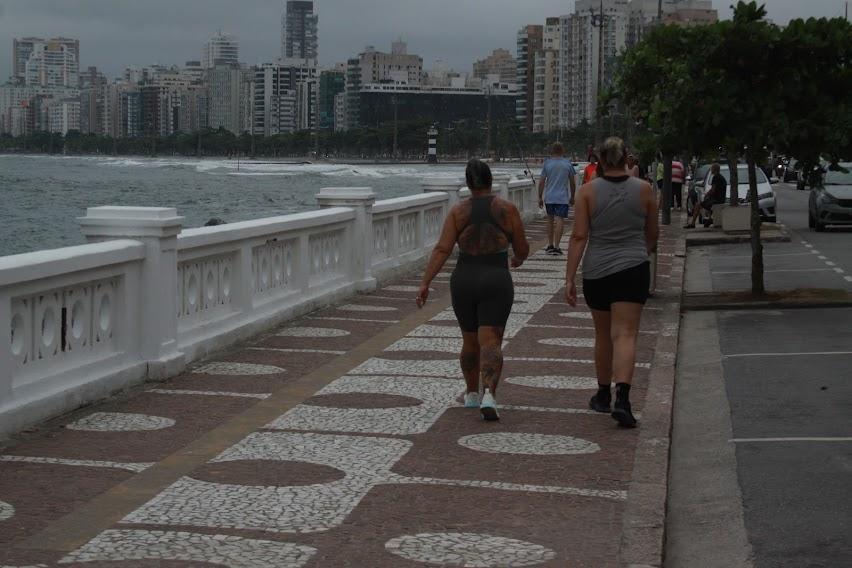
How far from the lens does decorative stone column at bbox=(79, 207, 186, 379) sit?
401 inches

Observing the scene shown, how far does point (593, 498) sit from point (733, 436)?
2179 mm

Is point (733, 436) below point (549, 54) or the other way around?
below

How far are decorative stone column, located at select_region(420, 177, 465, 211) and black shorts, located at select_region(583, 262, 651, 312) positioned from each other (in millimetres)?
14321

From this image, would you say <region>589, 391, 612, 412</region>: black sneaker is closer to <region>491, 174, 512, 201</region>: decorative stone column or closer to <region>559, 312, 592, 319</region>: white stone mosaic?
<region>559, 312, 592, 319</region>: white stone mosaic

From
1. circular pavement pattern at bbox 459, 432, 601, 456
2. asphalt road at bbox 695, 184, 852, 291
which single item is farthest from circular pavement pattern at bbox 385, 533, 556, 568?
asphalt road at bbox 695, 184, 852, 291

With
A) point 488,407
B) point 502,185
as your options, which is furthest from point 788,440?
point 502,185

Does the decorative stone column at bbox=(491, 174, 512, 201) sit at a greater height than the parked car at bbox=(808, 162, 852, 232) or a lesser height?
greater

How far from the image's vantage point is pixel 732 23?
16641 mm

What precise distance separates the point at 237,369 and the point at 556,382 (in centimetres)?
243

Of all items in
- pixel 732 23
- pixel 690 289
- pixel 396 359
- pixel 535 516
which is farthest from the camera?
pixel 690 289

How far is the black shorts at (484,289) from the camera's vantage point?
29.6ft

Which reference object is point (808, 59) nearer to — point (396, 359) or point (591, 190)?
point (396, 359)

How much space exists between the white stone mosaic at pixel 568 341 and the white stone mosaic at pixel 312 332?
184cm

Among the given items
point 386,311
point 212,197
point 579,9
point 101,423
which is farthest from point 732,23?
point 579,9
